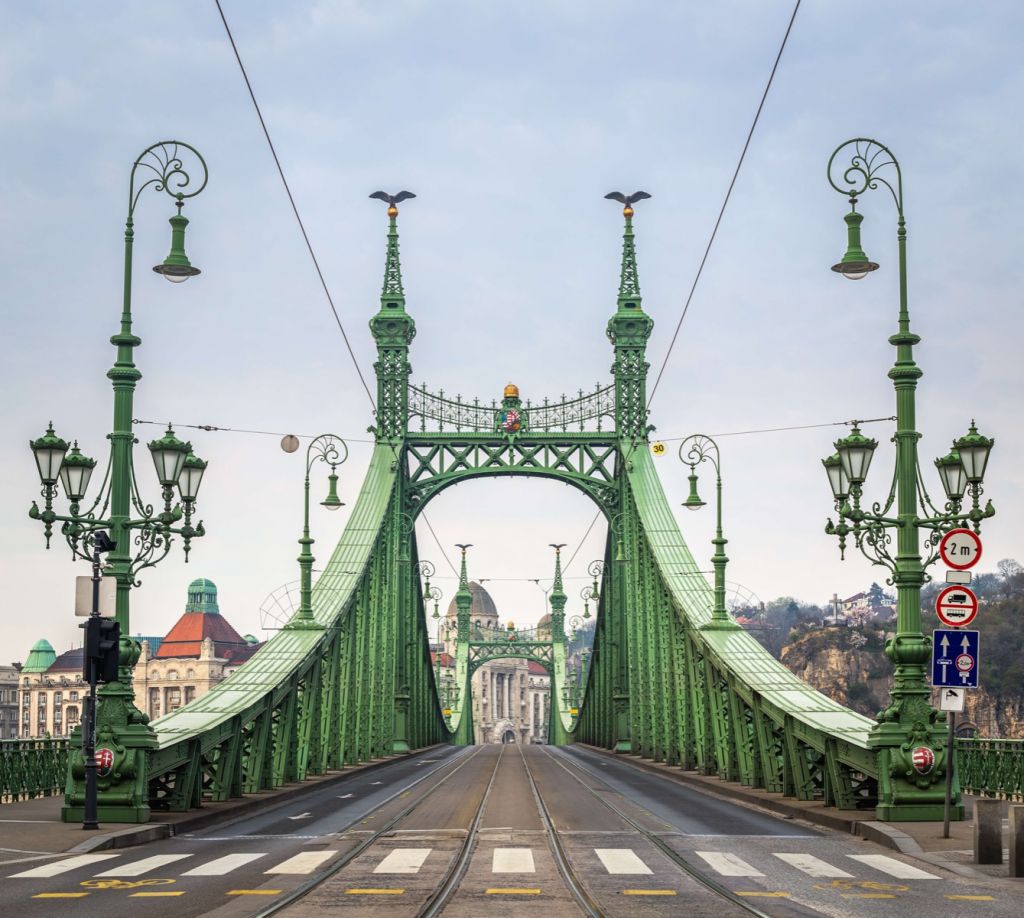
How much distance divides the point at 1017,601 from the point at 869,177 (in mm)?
133621

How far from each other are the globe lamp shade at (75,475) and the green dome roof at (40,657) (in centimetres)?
13575

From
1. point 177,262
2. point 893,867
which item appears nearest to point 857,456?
A: point 893,867

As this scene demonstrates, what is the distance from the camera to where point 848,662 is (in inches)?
6245

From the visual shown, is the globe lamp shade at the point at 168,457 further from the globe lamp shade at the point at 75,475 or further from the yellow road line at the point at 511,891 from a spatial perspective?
the yellow road line at the point at 511,891

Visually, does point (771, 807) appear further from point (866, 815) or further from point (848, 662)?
point (848, 662)

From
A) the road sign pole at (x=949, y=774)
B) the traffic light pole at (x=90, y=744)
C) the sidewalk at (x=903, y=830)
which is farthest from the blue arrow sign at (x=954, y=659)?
the traffic light pole at (x=90, y=744)

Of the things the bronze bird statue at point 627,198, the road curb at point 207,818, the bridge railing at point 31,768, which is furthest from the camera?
the bronze bird statue at point 627,198

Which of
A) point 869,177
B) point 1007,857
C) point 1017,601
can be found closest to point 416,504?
point 869,177

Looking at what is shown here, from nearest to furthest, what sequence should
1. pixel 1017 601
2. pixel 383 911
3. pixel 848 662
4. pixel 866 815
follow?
pixel 383 911 → pixel 866 815 → pixel 1017 601 → pixel 848 662

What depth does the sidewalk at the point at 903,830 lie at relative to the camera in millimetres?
16547

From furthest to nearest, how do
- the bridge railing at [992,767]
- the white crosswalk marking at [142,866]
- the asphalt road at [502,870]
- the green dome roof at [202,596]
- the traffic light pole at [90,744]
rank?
the green dome roof at [202,596] → the bridge railing at [992,767] → the traffic light pole at [90,744] → the white crosswalk marking at [142,866] → the asphalt road at [502,870]

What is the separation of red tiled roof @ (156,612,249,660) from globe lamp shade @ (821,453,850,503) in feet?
470

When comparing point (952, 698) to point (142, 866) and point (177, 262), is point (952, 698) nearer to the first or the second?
point (142, 866)

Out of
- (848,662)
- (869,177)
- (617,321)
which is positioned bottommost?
(848,662)
